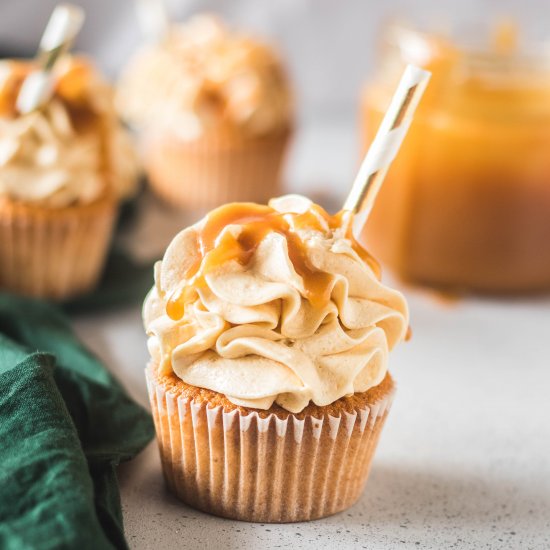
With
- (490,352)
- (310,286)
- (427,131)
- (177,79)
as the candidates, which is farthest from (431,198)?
(310,286)

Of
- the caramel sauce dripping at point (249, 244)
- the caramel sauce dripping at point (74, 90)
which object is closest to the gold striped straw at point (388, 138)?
the caramel sauce dripping at point (249, 244)

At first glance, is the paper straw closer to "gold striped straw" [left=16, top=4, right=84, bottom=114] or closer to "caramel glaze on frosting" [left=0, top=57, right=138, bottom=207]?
"caramel glaze on frosting" [left=0, top=57, right=138, bottom=207]

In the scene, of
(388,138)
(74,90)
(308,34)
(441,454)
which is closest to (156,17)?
(74,90)

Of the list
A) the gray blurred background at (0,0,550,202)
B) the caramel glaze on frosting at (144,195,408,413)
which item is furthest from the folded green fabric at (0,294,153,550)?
the gray blurred background at (0,0,550,202)

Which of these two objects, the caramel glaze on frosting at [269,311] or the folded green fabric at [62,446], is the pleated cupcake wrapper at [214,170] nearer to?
the folded green fabric at [62,446]

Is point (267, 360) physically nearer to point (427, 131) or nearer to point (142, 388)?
point (142, 388)

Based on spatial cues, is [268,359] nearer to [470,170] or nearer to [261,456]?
[261,456]
